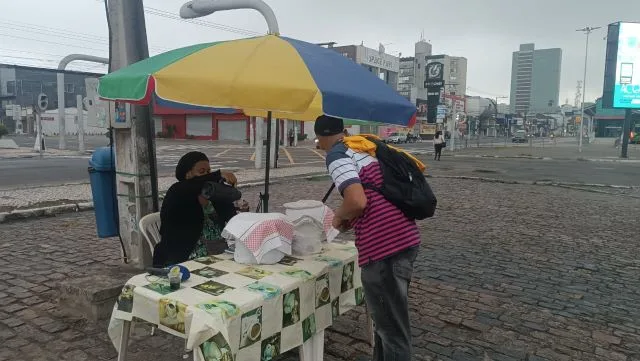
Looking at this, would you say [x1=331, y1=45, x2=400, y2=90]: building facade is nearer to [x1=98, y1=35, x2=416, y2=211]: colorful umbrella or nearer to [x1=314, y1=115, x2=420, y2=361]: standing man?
[x1=98, y1=35, x2=416, y2=211]: colorful umbrella

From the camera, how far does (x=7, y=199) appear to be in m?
9.82

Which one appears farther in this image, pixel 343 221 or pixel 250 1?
pixel 250 1

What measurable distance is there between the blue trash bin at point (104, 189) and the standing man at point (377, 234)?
2875 millimetres

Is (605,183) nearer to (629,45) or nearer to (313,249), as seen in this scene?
(313,249)

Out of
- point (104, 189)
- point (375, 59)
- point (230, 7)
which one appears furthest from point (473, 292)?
point (375, 59)

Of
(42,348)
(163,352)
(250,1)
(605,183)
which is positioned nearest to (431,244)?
(163,352)

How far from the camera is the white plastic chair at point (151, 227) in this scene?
158 inches

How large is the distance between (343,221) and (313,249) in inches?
26.4

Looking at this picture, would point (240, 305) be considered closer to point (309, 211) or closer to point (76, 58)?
point (309, 211)

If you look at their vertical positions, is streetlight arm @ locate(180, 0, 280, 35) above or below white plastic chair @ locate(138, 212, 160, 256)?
above

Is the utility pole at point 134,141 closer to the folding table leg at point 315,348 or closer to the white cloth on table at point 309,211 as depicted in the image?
the white cloth on table at point 309,211

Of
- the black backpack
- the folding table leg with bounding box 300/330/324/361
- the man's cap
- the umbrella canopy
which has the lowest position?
the folding table leg with bounding box 300/330/324/361

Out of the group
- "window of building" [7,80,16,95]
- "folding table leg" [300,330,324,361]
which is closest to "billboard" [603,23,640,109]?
"folding table leg" [300,330,324,361]

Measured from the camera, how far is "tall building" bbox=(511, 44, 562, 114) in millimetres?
120062
